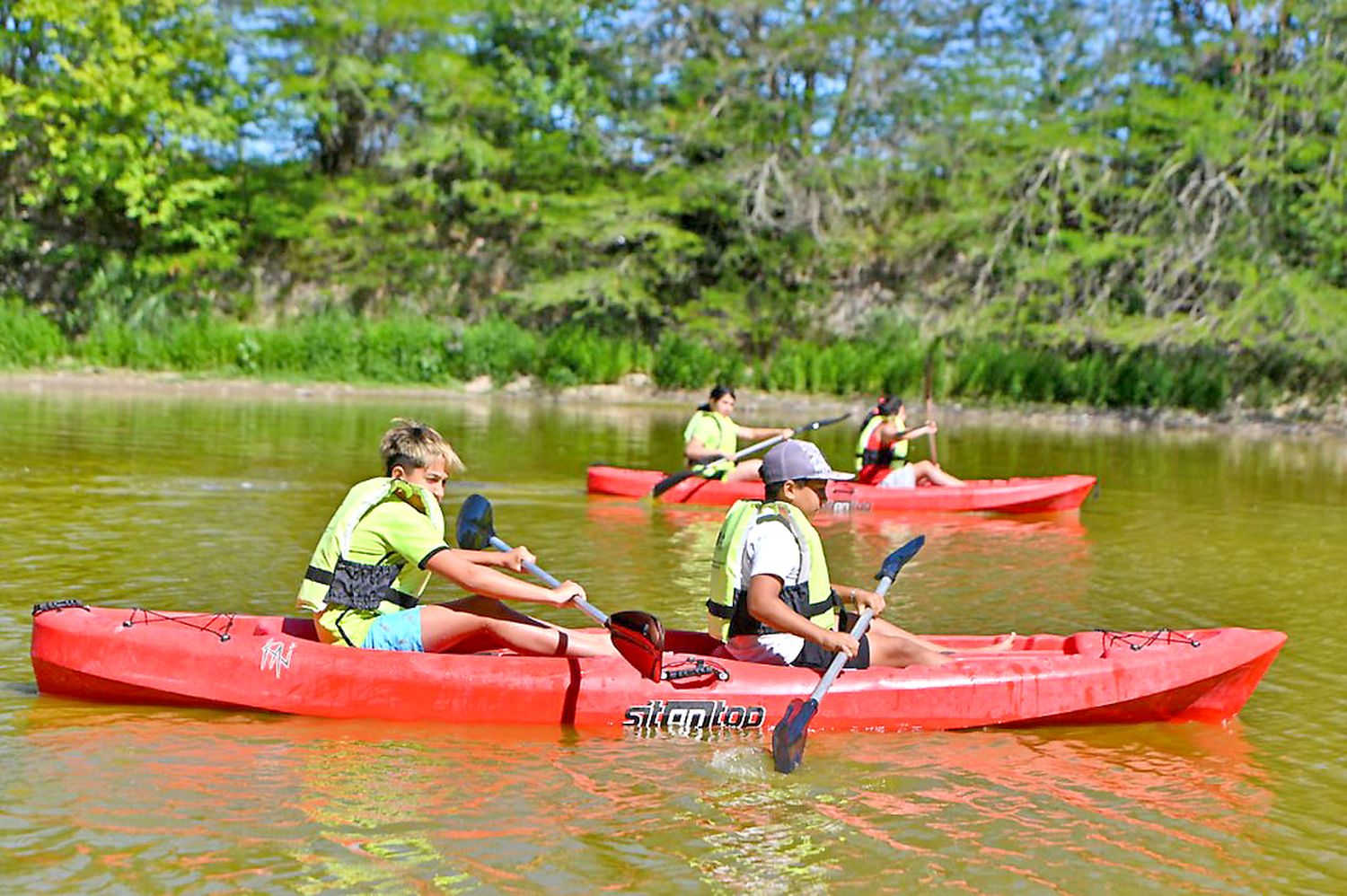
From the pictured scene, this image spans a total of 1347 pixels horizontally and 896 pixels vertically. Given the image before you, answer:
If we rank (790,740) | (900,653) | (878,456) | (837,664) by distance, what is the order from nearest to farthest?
(790,740) < (837,664) < (900,653) < (878,456)

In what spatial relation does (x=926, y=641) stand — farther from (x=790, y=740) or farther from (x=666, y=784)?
(x=666, y=784)

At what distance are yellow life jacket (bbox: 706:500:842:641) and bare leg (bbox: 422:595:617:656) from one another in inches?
22.4

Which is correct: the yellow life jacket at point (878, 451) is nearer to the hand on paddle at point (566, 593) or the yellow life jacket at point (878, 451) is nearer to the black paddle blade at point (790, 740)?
the hand on paddle at point (566, 593)

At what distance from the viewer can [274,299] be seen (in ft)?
109

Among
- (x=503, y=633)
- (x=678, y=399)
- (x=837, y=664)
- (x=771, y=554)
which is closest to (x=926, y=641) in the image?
(x=837, y=664)

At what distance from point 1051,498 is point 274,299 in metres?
23.0

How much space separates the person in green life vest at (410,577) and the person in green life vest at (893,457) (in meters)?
7.73

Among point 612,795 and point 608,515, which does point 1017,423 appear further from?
point 612,795

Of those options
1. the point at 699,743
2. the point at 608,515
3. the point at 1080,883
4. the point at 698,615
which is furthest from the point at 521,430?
the point at 1080,883

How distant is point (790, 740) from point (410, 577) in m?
1.76

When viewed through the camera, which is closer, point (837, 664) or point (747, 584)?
point (837, 664)

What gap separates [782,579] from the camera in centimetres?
638

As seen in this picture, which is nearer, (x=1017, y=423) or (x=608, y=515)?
(x=608, y=515)

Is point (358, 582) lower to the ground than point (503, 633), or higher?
higher
